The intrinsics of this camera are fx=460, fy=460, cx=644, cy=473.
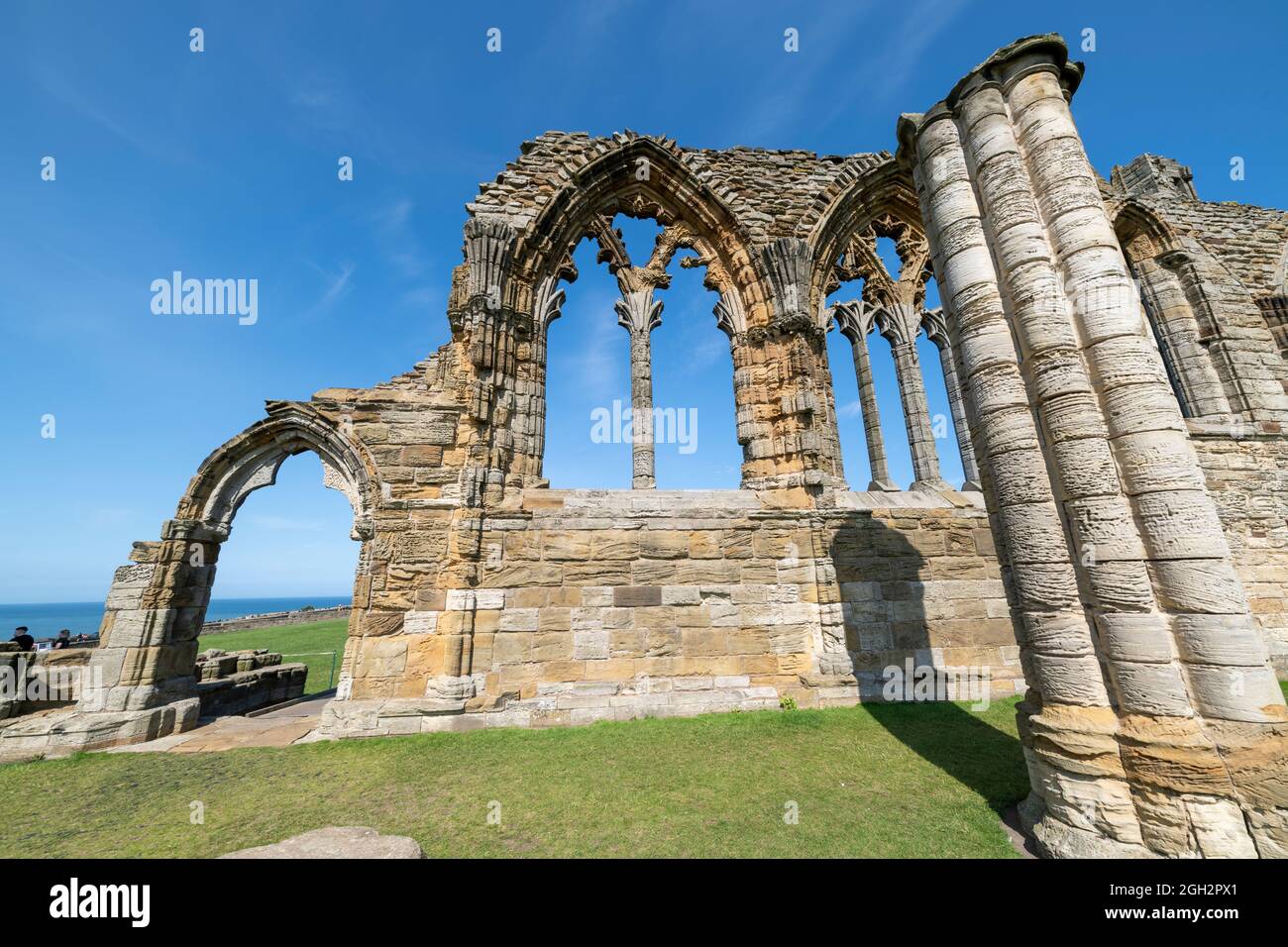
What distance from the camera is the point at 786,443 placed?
7.78 meters

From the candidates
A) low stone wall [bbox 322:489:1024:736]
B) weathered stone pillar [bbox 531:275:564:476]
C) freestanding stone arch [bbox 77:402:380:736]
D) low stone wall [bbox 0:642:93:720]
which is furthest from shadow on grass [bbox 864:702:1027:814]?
low stone wall [bbox 0:642:93:720]

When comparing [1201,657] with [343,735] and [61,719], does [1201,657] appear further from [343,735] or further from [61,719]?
[61,719]

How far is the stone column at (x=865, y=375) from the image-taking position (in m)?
8.89

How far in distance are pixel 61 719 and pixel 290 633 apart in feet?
56.7

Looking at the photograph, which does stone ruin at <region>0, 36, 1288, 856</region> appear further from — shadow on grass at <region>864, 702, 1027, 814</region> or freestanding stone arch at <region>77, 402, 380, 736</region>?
shadow on grass at <region>864, 702, 1027, 814</region>

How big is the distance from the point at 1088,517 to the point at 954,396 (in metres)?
6.92

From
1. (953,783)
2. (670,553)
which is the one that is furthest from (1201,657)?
(670,553)

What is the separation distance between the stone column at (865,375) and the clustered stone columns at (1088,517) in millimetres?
5052

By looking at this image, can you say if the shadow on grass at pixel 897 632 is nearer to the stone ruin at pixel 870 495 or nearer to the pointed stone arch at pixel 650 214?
the stone ruin at pixel 870 495

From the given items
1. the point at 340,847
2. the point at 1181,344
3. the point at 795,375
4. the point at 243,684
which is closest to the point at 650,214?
the point at 795,375

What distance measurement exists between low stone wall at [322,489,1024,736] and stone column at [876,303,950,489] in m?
1.23

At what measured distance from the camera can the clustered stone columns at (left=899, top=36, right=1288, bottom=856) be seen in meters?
2.75

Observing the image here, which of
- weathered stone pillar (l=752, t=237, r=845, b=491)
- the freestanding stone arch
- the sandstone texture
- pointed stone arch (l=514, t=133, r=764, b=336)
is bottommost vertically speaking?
the sandstone texture

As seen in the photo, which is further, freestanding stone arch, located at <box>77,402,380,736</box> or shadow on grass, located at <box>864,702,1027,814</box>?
freestanding stone arch, located at <box>77,402,380,736</box>
